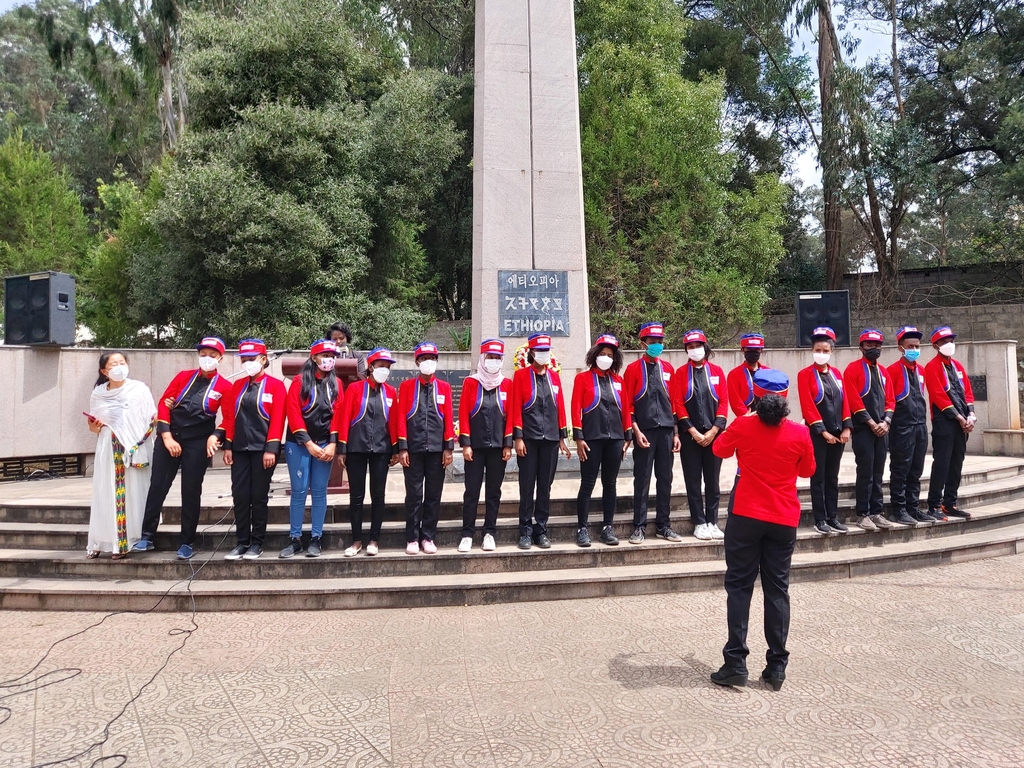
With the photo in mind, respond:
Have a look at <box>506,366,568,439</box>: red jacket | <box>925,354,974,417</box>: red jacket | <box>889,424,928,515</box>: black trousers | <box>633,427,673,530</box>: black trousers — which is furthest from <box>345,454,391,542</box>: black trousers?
<box>925,354,974,417</box>: red jacket

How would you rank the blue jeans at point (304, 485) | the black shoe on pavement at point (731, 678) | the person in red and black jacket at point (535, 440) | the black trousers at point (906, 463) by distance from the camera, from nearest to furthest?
the black shoe on pavement at point (731, 678) → the blue jeans at point (304, 485) → the person in red and black jacket at point (535, 440) → the black trousers at point (906, 463)

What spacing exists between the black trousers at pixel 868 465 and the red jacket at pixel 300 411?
4670mm

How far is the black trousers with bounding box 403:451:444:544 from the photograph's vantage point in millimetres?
5699

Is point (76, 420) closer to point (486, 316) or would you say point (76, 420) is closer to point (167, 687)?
point (486, 316)

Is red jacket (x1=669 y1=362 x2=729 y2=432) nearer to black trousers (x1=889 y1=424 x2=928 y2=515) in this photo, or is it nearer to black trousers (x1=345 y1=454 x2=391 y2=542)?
black trousers (x1=889 y1=424 x2=928 y2=515)

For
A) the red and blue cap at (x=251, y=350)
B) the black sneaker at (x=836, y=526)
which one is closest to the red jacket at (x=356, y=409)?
the red and blue cap at (x=251, y=350)

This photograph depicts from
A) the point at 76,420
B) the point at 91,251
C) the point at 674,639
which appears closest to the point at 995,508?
the point at 674,639

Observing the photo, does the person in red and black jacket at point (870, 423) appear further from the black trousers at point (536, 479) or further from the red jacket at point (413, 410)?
the red jacket at point (413, 410)

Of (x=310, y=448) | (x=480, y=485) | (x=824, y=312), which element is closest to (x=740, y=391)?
(x=480, y=485)

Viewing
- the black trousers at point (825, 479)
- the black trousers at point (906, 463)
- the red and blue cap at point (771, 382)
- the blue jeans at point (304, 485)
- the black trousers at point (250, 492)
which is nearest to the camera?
the red and blue cap at point (771, 382)

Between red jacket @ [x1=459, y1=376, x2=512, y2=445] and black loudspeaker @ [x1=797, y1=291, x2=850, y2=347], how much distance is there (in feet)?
26.1

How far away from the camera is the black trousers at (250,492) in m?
5.51

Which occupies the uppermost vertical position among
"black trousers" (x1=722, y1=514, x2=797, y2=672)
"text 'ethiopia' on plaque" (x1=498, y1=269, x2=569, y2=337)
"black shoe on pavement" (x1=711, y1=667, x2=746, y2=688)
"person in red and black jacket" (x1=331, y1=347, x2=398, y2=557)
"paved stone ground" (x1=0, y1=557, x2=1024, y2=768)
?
"text 'ethiopia' on plaque" (x1=498, y1=269, x2=569, y2=337)

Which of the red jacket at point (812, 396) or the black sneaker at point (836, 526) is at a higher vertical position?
the red jacket at point (812, 396)
